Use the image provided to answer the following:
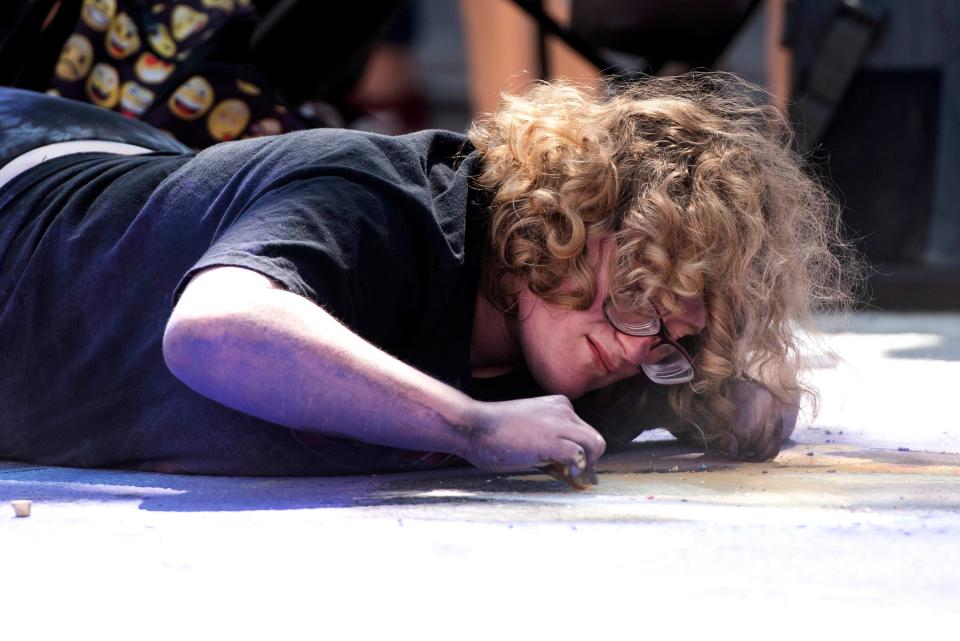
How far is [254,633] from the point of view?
94 centimetres

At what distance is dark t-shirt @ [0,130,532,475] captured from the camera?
1.40 meters

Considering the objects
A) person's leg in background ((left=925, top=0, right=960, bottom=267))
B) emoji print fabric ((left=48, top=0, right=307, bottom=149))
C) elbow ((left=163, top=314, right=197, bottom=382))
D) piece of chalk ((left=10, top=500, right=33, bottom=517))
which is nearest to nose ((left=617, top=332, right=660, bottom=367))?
elbow ((left=163, top=314, right=197, bottom=382))

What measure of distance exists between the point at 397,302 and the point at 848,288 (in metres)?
0.72

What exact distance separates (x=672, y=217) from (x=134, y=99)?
61.9 inches

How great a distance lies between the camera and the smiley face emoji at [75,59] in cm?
259

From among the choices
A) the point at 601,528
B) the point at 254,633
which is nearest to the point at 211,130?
the point at 601,528

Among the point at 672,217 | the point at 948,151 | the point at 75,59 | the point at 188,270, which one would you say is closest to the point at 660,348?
the point at 672,217

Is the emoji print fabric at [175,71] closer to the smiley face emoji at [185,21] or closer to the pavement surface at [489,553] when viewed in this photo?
the smiley face emoji at [185,21]

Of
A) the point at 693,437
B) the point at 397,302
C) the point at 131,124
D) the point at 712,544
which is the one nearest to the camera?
the point at 712,544

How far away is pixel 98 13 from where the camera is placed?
2.65 meters

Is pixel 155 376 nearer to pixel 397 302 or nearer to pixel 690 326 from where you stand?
pixel 397 302

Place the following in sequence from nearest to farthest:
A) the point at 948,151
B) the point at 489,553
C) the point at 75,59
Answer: the point at 489,553, the point at 75,59, the point at 948,151

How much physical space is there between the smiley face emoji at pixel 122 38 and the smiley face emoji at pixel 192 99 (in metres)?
0.13

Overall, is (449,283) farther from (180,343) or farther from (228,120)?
(228,120)
